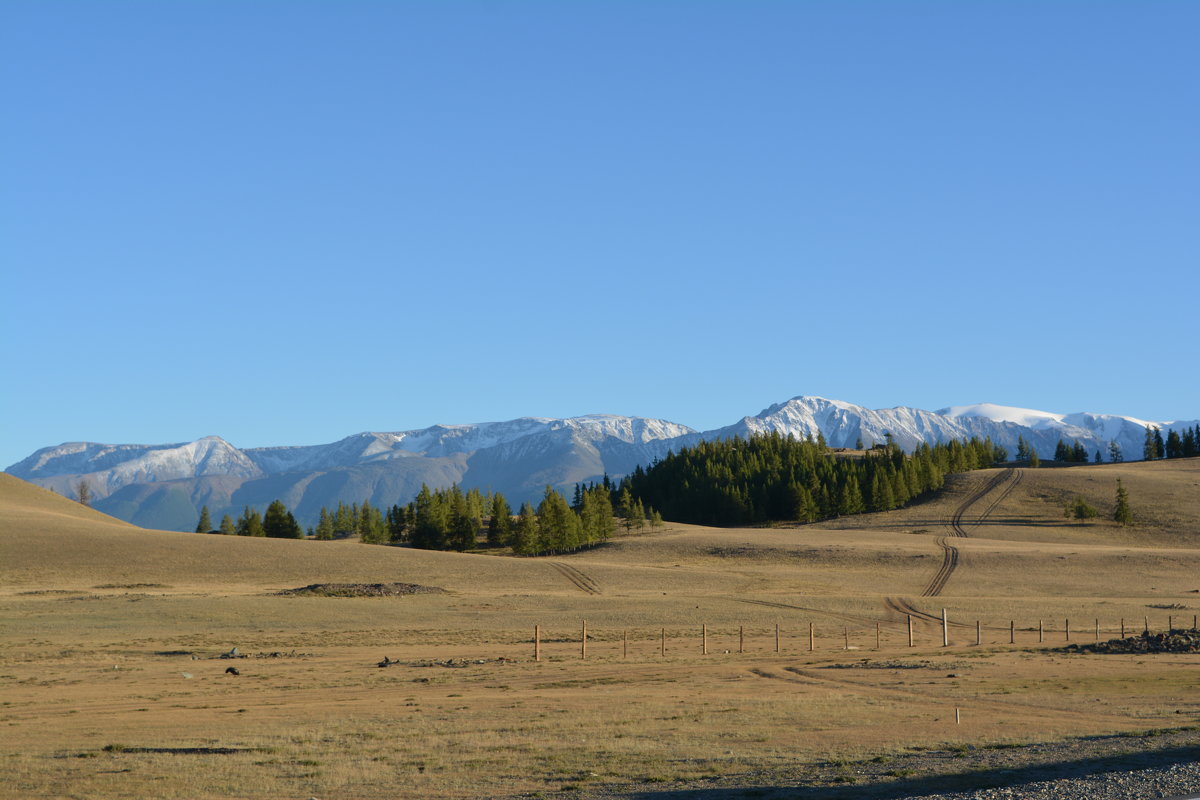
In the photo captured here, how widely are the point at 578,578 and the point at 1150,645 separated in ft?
171

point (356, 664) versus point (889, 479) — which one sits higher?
point (889, 479)

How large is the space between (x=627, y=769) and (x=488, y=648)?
3362 centimetres

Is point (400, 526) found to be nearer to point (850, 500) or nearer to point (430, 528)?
point (430, 528)

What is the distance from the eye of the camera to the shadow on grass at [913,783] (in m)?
20.1

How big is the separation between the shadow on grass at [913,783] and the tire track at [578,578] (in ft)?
219

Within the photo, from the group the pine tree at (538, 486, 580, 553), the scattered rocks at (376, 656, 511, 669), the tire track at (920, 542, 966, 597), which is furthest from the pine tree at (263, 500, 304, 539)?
the scattered rocks at (376, 656, 511, 669)

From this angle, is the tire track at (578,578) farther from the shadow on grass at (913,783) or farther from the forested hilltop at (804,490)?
the forested hilltop at (804,490)

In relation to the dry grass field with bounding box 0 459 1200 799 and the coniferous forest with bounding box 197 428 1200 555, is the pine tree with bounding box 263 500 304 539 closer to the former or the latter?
the coniferous forest with bounding box 197 428 1200 555

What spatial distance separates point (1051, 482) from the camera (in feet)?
568

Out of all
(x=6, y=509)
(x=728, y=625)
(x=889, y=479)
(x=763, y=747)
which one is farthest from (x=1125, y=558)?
(x=6, y=509)

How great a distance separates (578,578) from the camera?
96062mm

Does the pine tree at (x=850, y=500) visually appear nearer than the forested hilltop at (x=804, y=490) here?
Yes

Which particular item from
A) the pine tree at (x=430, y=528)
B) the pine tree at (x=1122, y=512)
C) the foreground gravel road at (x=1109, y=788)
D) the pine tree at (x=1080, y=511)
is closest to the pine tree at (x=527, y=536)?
the pine tree at (x=430, y=528)

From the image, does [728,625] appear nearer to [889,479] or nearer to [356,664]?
[356,664]
